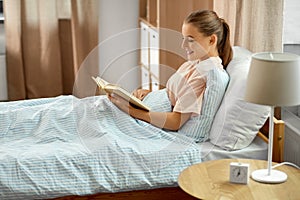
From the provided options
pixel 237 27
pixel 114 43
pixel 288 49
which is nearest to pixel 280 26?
pixel 288 49

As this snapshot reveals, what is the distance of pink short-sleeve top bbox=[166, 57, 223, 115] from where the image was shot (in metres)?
2.49

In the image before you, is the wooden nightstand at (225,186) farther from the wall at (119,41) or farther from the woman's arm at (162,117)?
the wall at (119,41)

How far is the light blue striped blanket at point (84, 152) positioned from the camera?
2.28 meters

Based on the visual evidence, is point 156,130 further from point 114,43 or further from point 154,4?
point 114,43

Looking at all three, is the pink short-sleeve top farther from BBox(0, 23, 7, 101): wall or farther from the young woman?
BBox(0, 23, 7, 101): wall

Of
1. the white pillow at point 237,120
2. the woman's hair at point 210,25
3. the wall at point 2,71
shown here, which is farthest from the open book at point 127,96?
the wall at point 2,71

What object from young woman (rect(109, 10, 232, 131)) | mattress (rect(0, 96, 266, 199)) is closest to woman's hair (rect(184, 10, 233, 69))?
young woman (rect(109, 10, 232, 131))

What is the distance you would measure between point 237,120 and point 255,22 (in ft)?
2.60

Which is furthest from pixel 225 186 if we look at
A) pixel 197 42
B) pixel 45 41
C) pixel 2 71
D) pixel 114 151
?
pixel 2 71

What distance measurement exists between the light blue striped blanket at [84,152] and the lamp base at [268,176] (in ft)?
1.12

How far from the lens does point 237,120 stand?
96.9 inches

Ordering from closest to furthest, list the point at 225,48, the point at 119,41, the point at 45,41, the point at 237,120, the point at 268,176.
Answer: the point at 268,176
the point at 237,120
the point at 225,48
the point at 45,41
the point at 119,41

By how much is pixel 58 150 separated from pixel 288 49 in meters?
1.42

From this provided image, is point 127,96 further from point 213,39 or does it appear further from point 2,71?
point 2,71
